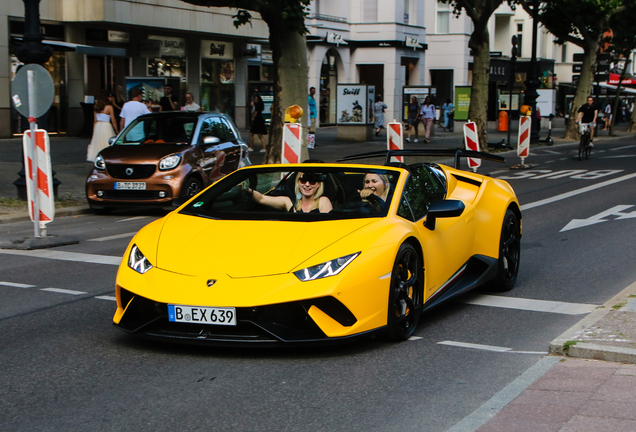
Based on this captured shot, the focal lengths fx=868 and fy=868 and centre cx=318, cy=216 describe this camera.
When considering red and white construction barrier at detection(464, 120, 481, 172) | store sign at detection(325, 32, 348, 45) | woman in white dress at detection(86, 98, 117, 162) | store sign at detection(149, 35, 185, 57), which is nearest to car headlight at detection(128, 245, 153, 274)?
woman in white dress at detection(86, 98, 117, 162)

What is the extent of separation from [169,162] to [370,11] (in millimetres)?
35036

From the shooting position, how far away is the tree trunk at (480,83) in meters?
28.1

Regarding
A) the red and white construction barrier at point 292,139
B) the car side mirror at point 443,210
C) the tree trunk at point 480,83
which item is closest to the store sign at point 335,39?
the tree trunk at point 480,83

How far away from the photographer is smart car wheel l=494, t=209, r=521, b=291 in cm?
746

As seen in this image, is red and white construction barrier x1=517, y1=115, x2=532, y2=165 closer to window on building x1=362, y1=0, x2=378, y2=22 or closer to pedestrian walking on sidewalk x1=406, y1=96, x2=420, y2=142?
pedestrian walking on sidewalk x1=406, y1=96, x2=420, y2=142

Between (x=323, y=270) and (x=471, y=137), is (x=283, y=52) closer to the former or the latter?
(x=471, y=137)

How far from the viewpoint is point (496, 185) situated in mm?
7816

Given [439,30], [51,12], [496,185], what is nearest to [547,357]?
[496,185]

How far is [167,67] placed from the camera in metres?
33.0

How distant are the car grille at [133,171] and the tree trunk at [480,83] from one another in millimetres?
16773

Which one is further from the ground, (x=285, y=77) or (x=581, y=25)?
(x=581, y=25)

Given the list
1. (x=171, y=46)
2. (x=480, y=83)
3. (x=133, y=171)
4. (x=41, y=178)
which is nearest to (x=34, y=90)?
(x=41, y=178)

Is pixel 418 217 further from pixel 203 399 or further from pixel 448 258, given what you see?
pixel 203 399

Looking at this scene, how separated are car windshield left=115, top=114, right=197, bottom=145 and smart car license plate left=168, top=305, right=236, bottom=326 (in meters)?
9.12
